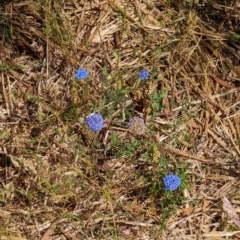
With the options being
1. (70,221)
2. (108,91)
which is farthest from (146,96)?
(70,221)

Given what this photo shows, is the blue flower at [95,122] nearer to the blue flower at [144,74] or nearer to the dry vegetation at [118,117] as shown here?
the dry vegetation at [118,117]

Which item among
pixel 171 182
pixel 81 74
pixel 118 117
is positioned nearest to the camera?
pixel 171 182

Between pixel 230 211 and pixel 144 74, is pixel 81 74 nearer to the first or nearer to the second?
pixel 144 74

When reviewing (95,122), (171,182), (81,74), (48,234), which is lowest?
(48,234)

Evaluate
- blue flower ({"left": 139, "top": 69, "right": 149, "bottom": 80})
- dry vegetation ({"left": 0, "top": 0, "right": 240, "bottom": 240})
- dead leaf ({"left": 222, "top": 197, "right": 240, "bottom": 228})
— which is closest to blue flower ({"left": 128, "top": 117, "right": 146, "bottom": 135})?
dry vegetation ({"left": 0, "top": 0, "right": 240, "bottom": 240})

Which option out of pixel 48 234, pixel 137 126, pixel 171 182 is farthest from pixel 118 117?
pixel 48 234

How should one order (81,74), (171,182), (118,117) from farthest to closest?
(118,117), (81,74), (171,182)

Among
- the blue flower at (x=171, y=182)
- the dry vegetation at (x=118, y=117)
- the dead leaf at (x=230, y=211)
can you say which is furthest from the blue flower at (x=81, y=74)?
the dead leaf at (x=230, y=211)
